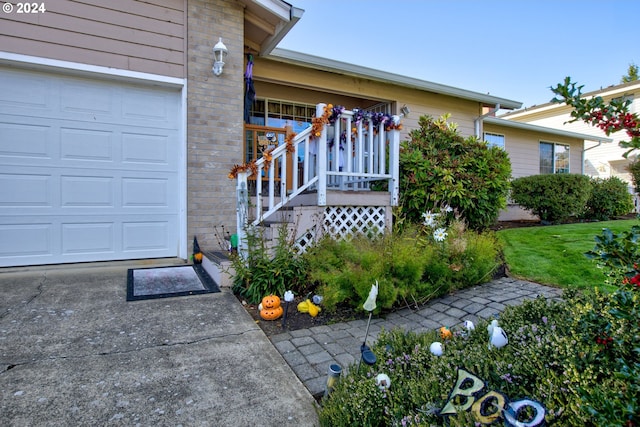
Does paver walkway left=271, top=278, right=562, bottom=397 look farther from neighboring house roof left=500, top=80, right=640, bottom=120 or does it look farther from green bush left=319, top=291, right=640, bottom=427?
neighboring house roof left=500, top=80, right=640, bottom=120

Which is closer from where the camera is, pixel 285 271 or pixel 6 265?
pixel 285 271

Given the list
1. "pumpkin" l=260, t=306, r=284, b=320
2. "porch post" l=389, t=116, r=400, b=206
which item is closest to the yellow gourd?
"pumpkin" l=260, t=306, r=284, b=320

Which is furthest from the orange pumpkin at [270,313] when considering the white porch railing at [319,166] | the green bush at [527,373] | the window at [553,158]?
the window at [553,158]

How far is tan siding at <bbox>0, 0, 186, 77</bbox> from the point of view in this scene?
4197mm

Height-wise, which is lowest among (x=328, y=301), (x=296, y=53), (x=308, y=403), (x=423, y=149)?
(x=308, y=403)

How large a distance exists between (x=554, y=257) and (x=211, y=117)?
4.98m

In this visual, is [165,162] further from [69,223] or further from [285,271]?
[285,271]

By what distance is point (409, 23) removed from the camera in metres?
10.2

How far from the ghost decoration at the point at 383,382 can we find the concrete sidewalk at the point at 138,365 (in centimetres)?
39

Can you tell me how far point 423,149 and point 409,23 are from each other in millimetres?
6682

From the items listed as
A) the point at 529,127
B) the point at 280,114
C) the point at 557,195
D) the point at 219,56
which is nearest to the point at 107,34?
the point at 219,56

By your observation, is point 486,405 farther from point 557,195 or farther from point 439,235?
point 557,195

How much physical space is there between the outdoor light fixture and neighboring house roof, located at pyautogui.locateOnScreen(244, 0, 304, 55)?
0.75 meters

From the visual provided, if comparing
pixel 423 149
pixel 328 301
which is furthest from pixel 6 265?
pixel 423 149
